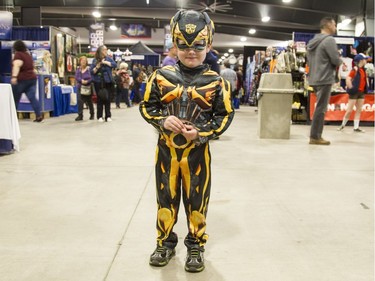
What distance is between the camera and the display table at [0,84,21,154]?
491 centimetres

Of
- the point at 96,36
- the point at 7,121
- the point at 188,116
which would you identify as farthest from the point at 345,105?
the point at 96,36

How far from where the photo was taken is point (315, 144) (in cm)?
632

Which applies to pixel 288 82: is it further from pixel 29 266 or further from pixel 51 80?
pixel 51 80

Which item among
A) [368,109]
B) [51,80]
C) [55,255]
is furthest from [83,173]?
[368,109]

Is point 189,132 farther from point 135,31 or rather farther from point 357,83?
point 135,31

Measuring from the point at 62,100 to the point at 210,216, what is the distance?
28.9 feet

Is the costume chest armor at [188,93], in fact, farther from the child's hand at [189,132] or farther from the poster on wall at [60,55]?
the poster on wall at [60,55]

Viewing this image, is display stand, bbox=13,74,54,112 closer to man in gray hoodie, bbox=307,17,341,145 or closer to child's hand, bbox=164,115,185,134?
man in gray hoodie, bbox=307,17,341,145

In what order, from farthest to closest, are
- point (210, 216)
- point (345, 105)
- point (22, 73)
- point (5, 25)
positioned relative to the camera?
point (5, 25), point (345, 105), point (22, 73), point (210, 216)

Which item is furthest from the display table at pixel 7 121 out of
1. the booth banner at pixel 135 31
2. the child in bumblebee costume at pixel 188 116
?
the booth banner at pixel 135 31

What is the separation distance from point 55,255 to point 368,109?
876cm

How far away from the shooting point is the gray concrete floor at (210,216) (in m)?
→ 2.14

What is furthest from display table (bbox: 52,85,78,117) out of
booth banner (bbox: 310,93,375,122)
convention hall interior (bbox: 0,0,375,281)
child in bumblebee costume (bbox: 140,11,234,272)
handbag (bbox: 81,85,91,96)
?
child in bumblebee costume (bbox: 140,11,234,272)

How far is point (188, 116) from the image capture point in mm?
1974
